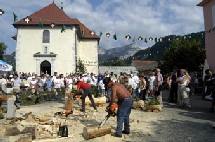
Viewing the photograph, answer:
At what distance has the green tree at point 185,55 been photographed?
48.3 m

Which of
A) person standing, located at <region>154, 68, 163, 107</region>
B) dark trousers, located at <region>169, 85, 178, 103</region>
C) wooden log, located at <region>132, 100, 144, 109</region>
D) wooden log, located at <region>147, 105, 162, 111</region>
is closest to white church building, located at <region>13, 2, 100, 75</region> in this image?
dark trousers, located at <region>169, 85, 178, 103</region>

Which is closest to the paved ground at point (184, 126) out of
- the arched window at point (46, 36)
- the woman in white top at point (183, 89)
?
the woman in white top at point (183, 89)

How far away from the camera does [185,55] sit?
49875mm

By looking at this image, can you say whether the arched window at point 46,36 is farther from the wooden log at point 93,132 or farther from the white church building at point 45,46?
the wooden log at point 93,132

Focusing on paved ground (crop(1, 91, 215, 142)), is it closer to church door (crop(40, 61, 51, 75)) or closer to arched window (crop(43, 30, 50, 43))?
arched window (crop(43, 30, 50, 43))

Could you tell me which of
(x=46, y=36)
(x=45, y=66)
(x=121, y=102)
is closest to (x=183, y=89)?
(x=121, y=102)

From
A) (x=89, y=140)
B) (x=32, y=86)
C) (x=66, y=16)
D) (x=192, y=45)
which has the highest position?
(x=66, y=16)

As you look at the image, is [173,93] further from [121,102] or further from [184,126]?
[121,102]

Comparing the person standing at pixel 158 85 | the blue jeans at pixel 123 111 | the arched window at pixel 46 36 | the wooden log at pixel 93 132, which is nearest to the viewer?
the wooden log at pixel 93 132

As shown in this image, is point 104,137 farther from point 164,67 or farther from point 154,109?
point 164,67

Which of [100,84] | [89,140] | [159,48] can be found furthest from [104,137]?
[159,48]

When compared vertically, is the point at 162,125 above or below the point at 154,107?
below

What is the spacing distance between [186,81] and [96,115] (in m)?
4.97

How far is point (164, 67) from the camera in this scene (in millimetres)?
54562
